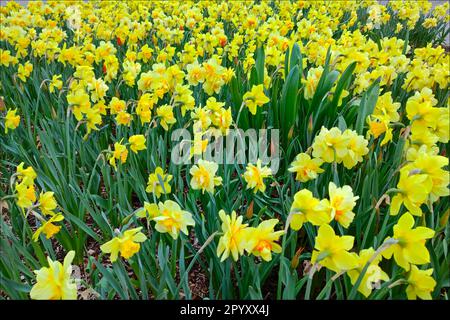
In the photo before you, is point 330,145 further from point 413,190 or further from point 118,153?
point 118,153

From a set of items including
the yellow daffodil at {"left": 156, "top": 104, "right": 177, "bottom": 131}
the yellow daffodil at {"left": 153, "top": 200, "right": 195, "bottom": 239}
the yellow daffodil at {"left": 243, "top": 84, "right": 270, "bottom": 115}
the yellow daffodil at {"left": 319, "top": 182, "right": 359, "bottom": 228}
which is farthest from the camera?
the yellow daffodil at {"left": 156, "top": 104, "right": 177, "bottom": 131}

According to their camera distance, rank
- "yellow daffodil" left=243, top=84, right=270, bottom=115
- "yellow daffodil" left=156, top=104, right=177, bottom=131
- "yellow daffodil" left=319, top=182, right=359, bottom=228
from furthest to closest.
Result: 1. "yellow daffodil" left=156, top=104, right=177, bottom=131
2. "yellow daffodil" left=243, top=84, right=270, bottom=115
3. "yellow daffodil" left=319, top=182, right=359, bottom=228

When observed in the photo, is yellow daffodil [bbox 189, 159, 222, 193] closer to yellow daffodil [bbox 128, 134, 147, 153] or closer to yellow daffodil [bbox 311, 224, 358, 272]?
A: yellow daffodil [bbox 311, 224, 358, 272]

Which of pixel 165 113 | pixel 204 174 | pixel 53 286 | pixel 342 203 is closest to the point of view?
pixel 53 286

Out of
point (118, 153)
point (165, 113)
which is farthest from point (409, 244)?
point (165, 113)

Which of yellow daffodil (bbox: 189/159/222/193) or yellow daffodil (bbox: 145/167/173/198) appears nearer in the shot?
yellow daffodil (bbox: 189/159/222/193)

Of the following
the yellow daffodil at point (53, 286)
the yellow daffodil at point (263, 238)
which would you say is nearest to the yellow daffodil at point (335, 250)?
the yellow daffodil at point (263, 238)

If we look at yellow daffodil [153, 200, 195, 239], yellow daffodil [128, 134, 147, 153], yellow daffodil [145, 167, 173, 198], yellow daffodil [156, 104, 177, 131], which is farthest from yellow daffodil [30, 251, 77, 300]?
yellow daffodil [156, 104, 177, 131]

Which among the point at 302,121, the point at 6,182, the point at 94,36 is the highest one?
the point at 94,36

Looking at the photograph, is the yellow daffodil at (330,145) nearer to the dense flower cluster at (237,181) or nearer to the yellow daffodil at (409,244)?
the dense flower cluster at (237,181)
